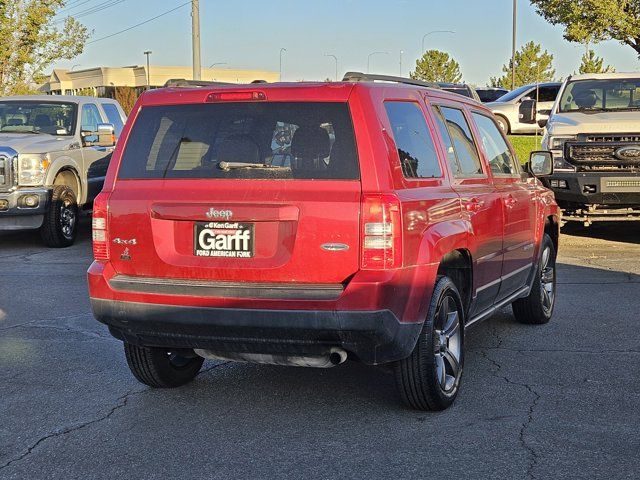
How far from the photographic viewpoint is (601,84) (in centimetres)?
1374

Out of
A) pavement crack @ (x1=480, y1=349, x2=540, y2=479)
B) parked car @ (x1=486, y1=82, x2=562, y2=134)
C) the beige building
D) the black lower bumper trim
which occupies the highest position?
the beige building

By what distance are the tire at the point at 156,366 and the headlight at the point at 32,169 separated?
291 inches

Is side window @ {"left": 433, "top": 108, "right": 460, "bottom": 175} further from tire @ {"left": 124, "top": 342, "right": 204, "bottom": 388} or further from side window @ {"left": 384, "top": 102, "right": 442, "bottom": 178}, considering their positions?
tire @ {"left": 124, "top": 342, "right": 204, "bottom": 388}

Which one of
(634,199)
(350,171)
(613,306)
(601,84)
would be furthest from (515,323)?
(601,84)

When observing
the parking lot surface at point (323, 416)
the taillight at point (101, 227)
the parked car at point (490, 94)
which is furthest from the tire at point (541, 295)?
the parked car at point (490, 94)

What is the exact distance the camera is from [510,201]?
21.6 ft

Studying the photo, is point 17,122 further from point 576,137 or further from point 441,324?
point 441,324

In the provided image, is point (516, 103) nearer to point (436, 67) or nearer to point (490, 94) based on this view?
point (490, 94)

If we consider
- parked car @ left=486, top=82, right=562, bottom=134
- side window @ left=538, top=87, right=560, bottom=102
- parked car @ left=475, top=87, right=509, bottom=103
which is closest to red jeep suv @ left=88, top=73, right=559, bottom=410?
parked car @ left=486, top=82, right=562, bottom=134

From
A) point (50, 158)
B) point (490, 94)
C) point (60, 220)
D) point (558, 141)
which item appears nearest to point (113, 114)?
point (50, 158)

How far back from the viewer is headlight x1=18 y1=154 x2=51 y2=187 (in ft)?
40.6

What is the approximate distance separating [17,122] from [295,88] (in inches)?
384

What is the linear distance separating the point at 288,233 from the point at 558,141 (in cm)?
889

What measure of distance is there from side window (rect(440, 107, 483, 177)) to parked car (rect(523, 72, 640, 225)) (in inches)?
253
